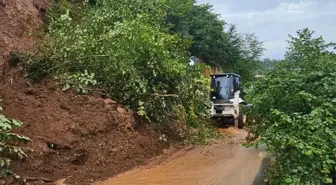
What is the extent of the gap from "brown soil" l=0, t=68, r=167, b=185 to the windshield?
25.3 ft

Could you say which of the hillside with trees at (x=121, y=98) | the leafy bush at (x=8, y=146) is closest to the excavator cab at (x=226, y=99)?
the hillside with trees at (x=121, y=98)

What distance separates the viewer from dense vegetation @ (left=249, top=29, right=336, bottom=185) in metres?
4.82

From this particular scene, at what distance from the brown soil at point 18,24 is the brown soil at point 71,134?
89cm

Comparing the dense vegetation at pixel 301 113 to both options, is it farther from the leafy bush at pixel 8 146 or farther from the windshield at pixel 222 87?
the windshield at pixel 222 87

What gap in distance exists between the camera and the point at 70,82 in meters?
9.01

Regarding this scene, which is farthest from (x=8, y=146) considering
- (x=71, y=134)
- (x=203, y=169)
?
(x=203, y=169)

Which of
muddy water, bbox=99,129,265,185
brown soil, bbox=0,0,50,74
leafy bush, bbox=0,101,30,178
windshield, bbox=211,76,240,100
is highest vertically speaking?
brown soil, bbox=0,0,50,74

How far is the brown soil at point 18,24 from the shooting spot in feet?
30.3

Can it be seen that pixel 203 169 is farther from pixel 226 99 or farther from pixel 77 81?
pixel 226 99

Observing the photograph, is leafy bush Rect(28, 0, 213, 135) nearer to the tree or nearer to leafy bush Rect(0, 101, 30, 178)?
leafy bush Rect(0, 101, 30, 178)

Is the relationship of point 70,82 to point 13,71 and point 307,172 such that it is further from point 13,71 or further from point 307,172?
point 307,172

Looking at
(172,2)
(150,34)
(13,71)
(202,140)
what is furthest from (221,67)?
(13,71)

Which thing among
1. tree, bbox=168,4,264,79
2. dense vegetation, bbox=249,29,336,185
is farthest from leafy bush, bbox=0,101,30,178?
tree, bbox=168,4,264,79

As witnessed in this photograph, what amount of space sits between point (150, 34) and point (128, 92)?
150 centimetres
